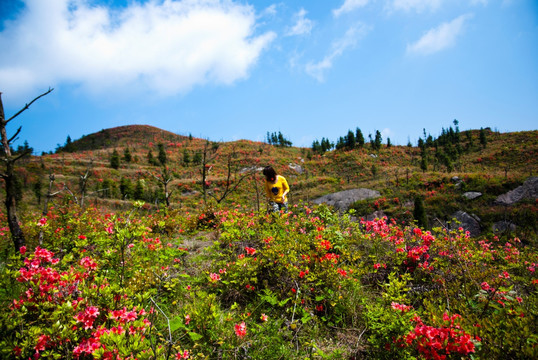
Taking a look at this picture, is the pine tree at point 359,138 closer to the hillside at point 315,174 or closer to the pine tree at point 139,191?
the hillside at point 315,174

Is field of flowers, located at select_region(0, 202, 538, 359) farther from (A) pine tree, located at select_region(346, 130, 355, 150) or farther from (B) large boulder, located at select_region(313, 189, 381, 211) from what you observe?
(A) pine tree, located at select_region(346, 130, 355, 150)

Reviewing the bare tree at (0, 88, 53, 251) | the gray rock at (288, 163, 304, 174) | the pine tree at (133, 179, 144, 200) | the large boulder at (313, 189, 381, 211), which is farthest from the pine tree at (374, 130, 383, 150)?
the bare tree at (0, 88, 53, 251)

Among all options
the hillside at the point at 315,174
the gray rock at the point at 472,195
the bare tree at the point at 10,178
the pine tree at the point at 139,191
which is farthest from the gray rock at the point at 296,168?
the bare tree at the point at 10,178

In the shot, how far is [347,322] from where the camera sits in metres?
2.55

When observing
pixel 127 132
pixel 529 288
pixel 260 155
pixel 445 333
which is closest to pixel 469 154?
pixel 260 155

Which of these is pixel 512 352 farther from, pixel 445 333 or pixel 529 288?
pixel 529 288

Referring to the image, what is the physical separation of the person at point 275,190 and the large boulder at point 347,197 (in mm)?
17643

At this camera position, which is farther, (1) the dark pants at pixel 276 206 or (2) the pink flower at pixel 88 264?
(1) the dark pants at pixel 276 206

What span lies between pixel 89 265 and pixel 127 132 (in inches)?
3155

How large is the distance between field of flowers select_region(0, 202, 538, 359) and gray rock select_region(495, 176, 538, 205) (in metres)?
17.9

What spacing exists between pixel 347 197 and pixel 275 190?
63.4ft

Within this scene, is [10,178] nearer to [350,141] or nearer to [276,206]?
[276,206]

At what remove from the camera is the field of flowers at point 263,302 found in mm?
1544

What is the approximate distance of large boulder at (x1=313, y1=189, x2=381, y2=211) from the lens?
22562 mm
